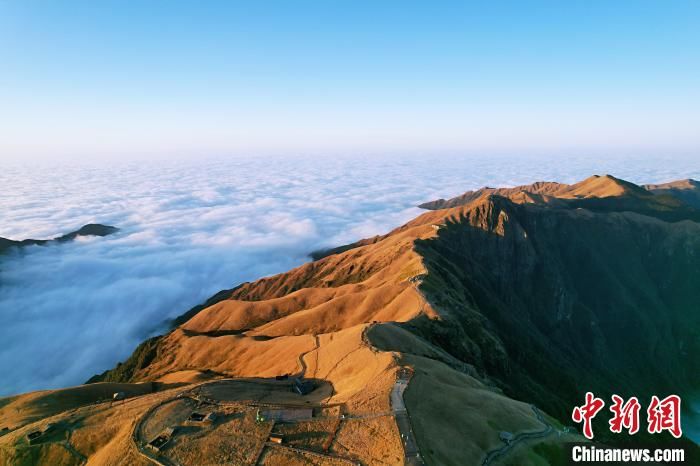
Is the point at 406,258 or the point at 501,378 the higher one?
the point at 406,258

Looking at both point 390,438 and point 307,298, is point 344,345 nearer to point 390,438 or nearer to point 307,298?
point 390,438

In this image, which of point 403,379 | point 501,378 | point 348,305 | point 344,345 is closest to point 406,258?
point 348,305

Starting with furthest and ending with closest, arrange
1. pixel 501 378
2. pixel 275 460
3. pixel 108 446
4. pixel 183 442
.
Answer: pixel 501 378
pixel 108 446
pixel 183 442
pixel 275 460

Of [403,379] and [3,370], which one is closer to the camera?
[403,379]

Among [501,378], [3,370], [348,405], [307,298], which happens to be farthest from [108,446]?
[3,370]

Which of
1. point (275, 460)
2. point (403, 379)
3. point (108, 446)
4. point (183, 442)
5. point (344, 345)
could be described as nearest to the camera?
point (275, 460)

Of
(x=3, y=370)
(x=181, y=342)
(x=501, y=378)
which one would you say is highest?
(x=501, y=378)

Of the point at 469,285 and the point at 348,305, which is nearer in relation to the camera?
the point at 348,305

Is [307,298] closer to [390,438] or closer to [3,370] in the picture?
[390,438]

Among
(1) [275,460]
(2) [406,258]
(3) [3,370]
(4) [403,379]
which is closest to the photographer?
(1) [275,460]
